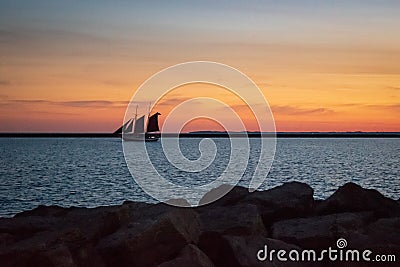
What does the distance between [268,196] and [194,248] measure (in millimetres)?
3258

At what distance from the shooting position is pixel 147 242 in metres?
7.61

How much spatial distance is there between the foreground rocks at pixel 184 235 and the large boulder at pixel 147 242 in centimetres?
1

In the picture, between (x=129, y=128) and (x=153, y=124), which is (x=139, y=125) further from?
(x=153, y=124)

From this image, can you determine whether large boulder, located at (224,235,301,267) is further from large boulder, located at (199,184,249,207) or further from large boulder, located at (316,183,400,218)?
large boulder, located at (199,184,249,207)

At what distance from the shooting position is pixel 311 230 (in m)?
8.61

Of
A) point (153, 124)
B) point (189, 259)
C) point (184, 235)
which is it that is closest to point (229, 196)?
point (184, 235)

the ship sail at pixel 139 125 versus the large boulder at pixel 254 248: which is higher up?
the ship sail at pixel 139 125

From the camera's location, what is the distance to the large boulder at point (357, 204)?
10.3 metres

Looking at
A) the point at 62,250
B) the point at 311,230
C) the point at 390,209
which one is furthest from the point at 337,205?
the point at 62,250

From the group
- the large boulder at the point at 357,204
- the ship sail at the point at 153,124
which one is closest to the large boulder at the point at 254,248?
the large boulder at the point at 357,204

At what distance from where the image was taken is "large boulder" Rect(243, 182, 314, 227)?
9.96 meters

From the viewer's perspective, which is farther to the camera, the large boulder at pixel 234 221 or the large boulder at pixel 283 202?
the large boulder at pixel 283 202

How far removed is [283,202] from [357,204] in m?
1.30

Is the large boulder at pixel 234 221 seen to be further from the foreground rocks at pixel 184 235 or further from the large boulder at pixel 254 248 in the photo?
the large boulder at pixel 254 248
